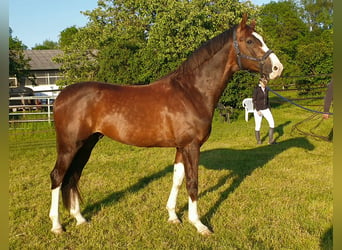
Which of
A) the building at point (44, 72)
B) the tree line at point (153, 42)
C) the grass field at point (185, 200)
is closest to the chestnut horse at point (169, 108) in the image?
the grass field at point (185, 200)

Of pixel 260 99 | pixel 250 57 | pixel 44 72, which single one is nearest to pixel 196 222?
pixel 250 57

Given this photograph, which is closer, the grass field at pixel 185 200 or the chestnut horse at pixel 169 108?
the grass field at pixel 185 200

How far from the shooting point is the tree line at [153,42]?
15273 millimetres

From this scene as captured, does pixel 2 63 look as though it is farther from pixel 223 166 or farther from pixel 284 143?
pixel 284 143

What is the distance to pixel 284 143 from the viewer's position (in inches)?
350

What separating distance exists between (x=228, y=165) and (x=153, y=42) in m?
11.9

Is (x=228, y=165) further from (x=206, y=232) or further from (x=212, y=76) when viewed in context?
(x=212, y=76)

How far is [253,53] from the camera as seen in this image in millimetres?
3727

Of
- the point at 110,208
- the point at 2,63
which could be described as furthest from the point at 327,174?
the point at 2,63

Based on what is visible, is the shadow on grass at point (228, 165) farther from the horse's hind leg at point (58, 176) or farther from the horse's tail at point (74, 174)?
the horse's hind leg at point (58, 176)

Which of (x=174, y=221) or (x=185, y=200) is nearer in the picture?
(x=174, y=221)

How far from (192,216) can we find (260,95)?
21.2 feet

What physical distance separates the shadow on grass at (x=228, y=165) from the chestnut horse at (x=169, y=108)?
72 centimetres

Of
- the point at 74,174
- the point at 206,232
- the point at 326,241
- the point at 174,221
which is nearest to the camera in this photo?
the point at 326,241
